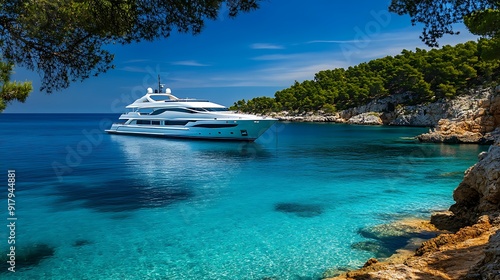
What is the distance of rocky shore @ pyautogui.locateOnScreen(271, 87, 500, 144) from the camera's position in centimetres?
3462

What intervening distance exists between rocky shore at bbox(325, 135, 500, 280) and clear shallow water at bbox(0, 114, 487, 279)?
1.56 meters

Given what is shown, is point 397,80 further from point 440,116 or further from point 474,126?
point 474,126

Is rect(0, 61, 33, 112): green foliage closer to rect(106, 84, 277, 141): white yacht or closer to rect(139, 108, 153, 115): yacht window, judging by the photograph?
rect(106, 84, 277, 141): white yacht

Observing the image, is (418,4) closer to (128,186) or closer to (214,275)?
(214,275)

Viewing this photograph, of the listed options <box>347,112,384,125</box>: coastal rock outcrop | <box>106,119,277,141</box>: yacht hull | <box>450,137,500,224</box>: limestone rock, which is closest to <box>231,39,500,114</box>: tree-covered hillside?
<box>347,112,384,125</box>: coastal rock outcrop

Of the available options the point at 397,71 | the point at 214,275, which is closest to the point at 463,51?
the point at 397,71

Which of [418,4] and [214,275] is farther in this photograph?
[214,275]

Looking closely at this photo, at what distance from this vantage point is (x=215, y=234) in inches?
418

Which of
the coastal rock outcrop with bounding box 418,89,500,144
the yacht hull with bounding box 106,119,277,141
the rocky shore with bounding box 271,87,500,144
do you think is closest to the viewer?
the coastal rock outcrop with bounding box 418,89,500,144

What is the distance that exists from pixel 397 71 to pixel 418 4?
6996 cm

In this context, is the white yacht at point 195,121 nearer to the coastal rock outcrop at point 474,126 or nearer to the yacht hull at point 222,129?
the yacht hull at point 222,129

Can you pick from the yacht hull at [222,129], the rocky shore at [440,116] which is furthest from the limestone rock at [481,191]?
the yacht hull at [222,129]

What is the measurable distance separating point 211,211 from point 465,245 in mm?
8452

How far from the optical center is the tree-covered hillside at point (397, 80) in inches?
2309
